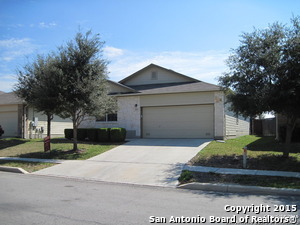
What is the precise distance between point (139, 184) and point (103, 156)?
5.22 m

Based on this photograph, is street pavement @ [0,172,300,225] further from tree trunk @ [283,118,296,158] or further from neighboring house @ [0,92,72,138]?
neighboring house @ [0,92,72,138]

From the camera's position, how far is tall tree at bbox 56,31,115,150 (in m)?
13.9

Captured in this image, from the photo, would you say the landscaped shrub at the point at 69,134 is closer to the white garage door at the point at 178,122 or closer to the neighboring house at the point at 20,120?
the neighboring house at the point at 20,120

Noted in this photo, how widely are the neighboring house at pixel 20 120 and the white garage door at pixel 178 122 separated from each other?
9.77 meters

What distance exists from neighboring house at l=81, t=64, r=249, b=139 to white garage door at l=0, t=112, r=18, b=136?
6.42 meters

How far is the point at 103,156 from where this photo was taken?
545 inches

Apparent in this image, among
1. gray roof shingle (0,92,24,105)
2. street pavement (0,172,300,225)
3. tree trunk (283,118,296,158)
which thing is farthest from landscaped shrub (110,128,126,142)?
tree trunk (283,118,296,158)

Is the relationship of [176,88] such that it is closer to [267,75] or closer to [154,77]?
[154,77]

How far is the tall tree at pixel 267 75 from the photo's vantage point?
9.93 metres

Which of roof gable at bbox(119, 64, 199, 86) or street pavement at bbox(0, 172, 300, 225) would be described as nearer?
street pavement at bbox(0, 172, 300, 225)

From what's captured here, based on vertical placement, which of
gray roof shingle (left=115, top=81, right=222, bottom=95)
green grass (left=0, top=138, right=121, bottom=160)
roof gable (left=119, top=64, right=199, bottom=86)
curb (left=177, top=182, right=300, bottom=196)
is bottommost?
curb (left=177, top=182, right=300, bottom=196)

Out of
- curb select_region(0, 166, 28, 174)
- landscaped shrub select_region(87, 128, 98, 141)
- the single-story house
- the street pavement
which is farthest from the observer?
landscaped shrub select_region(87, 128, 98, 141)

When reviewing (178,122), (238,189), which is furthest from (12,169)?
(178,122)

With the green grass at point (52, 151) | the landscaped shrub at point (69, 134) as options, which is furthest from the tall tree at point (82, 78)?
the landscaped shrub at point (69, 134)
